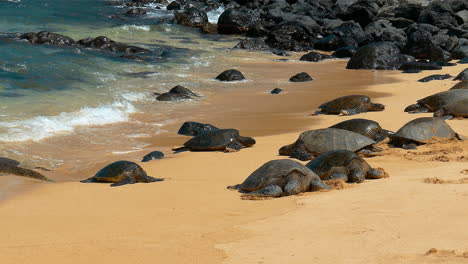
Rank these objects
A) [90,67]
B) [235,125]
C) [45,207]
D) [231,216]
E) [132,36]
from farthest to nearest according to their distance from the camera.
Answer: [132,36]
[90,67]
[235,125]
[45,207]
[231,216]

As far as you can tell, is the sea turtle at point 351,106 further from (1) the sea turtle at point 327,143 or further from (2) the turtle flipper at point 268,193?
(2) the turtle flipper at point 268,193

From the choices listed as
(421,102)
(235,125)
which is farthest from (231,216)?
(421,102)

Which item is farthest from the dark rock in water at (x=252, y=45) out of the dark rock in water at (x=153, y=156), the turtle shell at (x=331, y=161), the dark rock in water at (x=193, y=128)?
the turtle shell at (x=331, y=161)

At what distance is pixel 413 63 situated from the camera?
59.0 ft

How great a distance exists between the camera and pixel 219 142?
8.87 meters

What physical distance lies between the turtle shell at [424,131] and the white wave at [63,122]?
17.4ft

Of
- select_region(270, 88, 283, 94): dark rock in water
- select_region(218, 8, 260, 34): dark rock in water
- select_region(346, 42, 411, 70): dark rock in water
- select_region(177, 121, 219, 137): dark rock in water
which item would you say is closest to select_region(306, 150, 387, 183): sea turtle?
select_region(177, 121, 219, 137): dark rock in water

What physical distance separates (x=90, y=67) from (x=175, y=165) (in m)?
9.37

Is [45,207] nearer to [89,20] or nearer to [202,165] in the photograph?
[202,165]

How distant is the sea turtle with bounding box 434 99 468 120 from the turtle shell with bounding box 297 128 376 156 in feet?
8.88

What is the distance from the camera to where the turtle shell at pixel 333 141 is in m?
7.95

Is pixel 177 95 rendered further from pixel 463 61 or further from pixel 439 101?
pixel 463 61

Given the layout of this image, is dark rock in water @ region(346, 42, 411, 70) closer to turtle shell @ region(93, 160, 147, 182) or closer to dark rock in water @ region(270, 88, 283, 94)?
dark rock in water @ region(270, 88, 283, 94)

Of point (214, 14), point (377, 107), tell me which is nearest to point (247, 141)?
point (377, 107)
